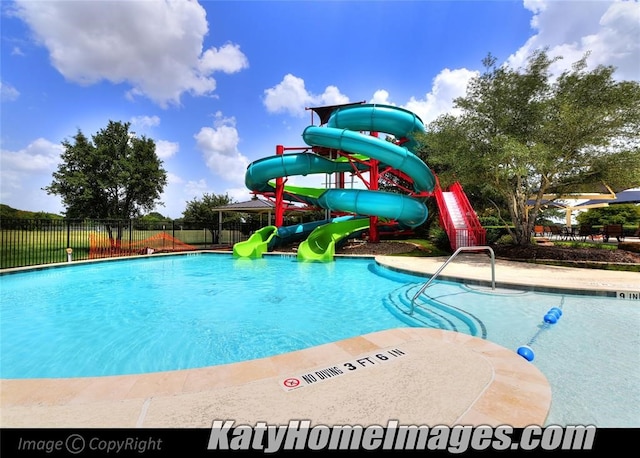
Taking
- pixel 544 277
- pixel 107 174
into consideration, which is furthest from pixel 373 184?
pixel 107 174

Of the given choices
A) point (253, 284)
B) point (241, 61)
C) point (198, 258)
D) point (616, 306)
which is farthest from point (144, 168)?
point (616, 306)

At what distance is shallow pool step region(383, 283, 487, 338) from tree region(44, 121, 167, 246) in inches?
783

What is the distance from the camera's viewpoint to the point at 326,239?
1491 centimetres

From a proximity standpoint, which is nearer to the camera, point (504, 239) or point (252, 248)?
point (252, 248)

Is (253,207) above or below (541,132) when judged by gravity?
below

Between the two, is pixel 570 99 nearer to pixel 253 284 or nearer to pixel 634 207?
pixel 253 284

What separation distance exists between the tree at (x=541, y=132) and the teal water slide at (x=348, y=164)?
2156 millimetres

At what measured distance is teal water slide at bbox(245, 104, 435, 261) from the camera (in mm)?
13648

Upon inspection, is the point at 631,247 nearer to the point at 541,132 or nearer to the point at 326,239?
the point at 541,132

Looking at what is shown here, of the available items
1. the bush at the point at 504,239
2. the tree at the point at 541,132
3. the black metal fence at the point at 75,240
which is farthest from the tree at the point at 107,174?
the bush at the point at 504,239

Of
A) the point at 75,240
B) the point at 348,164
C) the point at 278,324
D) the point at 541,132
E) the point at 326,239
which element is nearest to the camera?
the point at 278,324

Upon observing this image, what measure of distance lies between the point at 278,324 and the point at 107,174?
2026 centimetres

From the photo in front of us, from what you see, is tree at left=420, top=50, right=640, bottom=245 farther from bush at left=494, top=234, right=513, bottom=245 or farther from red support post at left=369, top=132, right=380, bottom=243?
red support post at left=369, top=132, right=380, bottom=243

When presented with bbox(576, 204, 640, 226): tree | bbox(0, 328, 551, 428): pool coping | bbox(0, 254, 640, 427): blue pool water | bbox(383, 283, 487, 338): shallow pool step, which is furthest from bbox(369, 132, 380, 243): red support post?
bbox(576, 204, 640, 226): tree
